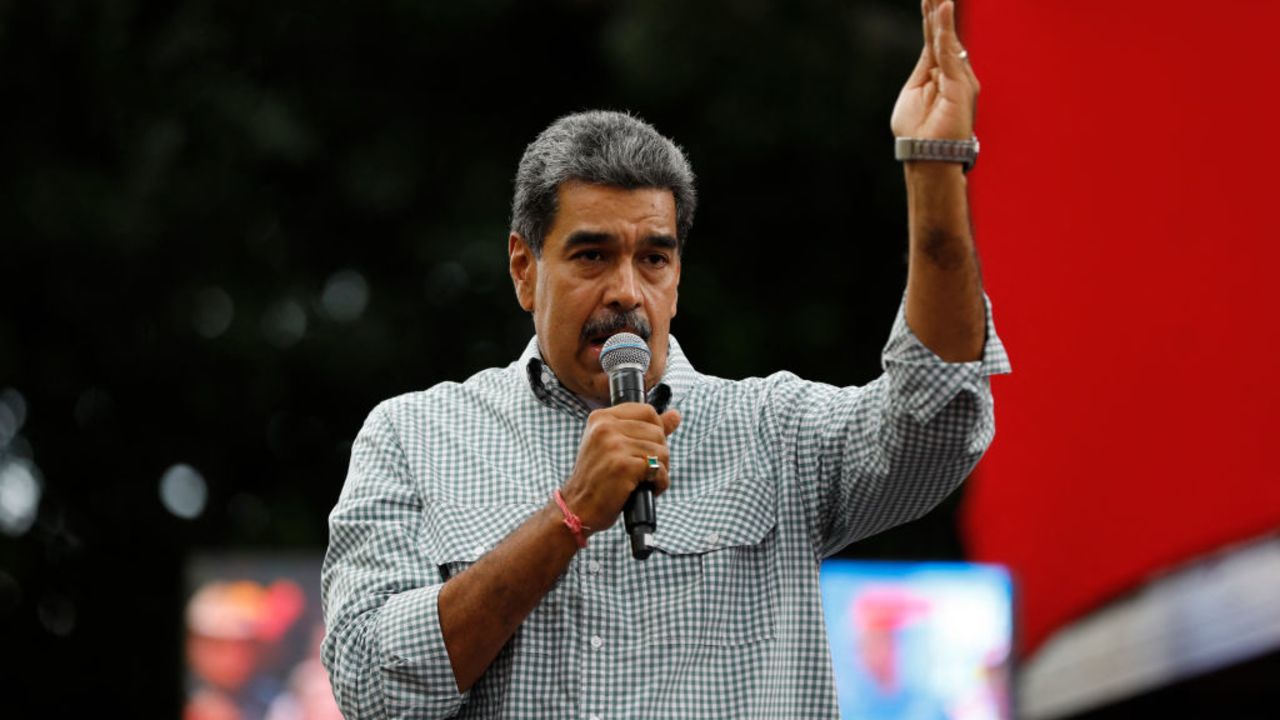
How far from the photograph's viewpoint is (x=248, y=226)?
11.0 metres

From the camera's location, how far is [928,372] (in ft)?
7.84

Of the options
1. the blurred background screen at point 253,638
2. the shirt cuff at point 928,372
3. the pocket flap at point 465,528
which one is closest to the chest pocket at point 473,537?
the pocket flap at point 465,528

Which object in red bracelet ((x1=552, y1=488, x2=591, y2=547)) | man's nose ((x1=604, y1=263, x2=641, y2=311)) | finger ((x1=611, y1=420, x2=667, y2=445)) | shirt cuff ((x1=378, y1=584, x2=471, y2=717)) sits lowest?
shirt cuff ((x1=378, y1=584, x2=471, y2=717))

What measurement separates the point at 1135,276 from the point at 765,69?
4.77 m

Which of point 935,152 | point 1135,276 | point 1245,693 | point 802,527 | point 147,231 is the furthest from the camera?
point 147,231

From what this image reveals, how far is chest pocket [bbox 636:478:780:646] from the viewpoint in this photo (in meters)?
2.52

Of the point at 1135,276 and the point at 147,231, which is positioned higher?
the point at 147,231

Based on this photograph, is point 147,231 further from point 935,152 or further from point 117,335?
point 935,152

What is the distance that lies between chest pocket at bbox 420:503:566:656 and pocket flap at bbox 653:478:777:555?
0.56 ft

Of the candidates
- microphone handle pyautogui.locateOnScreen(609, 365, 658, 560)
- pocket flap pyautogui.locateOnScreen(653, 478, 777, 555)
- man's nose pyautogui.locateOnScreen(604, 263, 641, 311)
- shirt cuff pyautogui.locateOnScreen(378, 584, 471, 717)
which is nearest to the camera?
microphone handle pyautogui.locateOnScreen(609, 365, 658, 560)

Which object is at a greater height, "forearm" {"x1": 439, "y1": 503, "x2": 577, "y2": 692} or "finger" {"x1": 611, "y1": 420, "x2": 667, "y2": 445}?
"finger" {"x1": 611, "y1": 420, "x2": 667, "y2": 445}

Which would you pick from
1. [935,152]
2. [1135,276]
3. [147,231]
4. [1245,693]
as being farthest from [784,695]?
[147,231]

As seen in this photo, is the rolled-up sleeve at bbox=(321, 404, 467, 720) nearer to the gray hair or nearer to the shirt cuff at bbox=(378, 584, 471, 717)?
the shirt cuff at bbox=(378, 584, 471, 717)

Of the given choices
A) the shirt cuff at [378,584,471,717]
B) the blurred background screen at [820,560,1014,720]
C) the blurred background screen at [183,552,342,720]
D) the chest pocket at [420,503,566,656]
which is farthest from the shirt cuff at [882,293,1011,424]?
the blurred background screen at [183,552,342,720]
